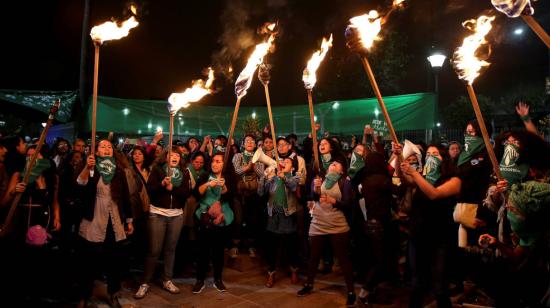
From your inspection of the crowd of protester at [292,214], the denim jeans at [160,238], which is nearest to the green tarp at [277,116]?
the crowd of protester at [292,214]

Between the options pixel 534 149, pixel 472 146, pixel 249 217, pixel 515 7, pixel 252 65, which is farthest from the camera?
pixel 249 217

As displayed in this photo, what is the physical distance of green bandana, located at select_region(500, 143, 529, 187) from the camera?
4852 mm

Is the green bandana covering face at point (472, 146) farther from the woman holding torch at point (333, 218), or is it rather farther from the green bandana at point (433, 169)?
the woman holding torch at point (333, 218)

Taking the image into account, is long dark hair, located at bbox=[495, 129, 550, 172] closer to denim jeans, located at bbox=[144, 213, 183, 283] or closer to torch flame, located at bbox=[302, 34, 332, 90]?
torch flame, located at bbox=[302, 34, 332, 90]

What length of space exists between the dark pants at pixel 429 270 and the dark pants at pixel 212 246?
10.3 feet

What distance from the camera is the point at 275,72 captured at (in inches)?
630

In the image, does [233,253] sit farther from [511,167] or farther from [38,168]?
[511,167]

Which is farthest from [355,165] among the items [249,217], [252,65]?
[249,217]

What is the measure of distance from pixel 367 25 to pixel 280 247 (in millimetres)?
4226

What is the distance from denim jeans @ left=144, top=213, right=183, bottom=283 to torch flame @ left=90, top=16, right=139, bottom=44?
9.22 ft

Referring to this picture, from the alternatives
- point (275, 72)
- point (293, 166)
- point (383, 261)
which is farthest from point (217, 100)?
point (383, 261)

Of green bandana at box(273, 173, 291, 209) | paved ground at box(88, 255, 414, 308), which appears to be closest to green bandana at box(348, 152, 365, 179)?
green bandana at box(273, 173, 291, 209)

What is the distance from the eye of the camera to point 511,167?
5.04 metres

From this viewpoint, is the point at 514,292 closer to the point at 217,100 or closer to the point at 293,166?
the point at 293,166
